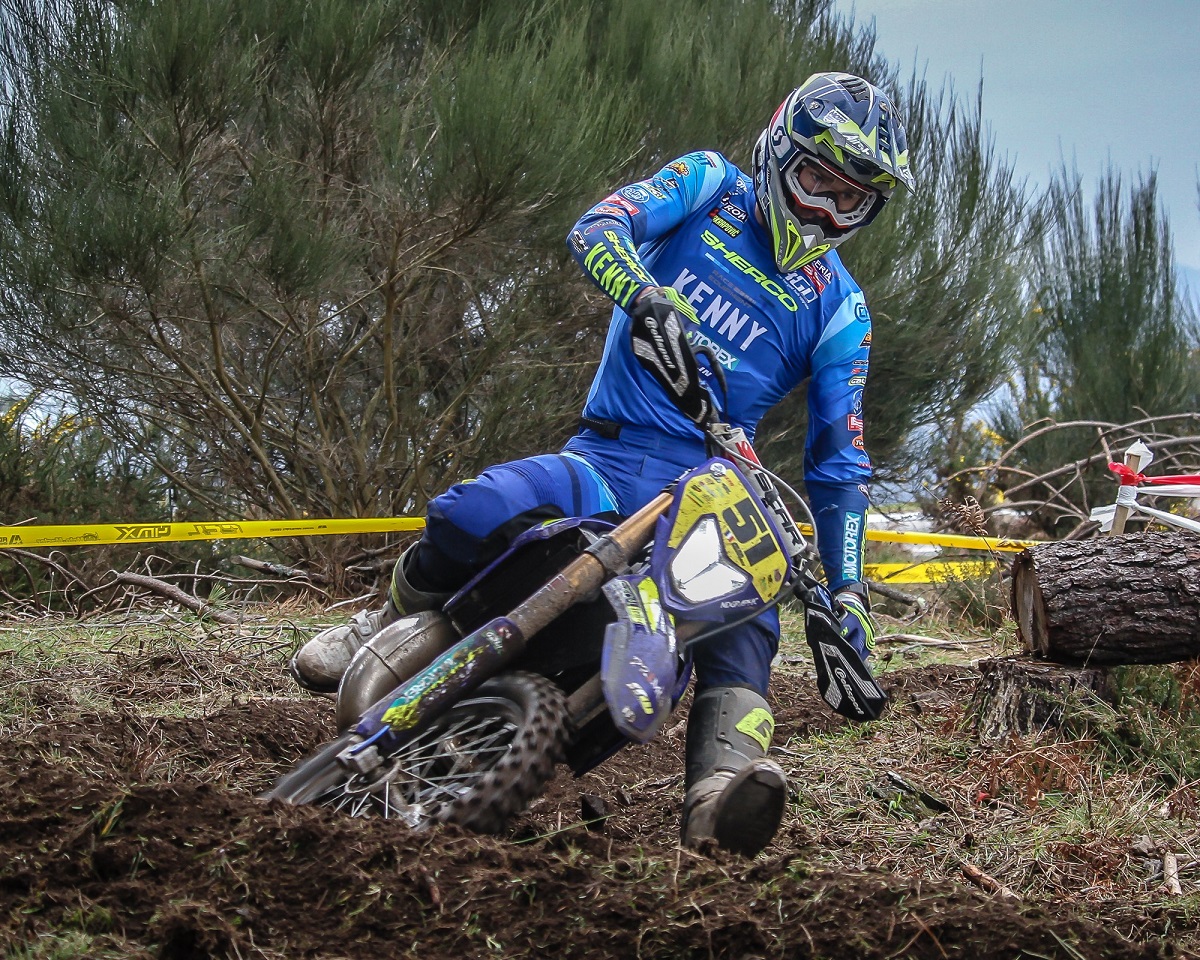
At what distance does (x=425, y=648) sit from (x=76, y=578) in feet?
14.3

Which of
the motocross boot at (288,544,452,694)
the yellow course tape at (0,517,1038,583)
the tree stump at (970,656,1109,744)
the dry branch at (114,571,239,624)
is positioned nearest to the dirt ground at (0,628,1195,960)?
the motocross boot at (288,544,452,694)

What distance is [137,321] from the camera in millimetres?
7164

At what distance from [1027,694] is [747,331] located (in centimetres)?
155

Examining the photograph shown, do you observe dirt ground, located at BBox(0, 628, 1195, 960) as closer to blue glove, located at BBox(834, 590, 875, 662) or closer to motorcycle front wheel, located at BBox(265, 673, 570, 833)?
motorcycle front wheel, located at BBox(265, 673, 570, 833)

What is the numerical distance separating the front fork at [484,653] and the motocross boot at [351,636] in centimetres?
46

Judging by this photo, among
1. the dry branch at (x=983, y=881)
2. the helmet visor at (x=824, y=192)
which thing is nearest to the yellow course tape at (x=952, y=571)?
the helmet visor at (x=824, y=192)

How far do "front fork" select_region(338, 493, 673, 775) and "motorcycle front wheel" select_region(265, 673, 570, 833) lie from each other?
3cm

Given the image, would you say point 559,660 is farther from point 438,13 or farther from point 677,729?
point 438,13

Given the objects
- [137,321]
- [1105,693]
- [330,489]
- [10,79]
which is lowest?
[330,489]

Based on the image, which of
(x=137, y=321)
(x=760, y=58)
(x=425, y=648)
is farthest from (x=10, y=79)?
(x=425, y=648)

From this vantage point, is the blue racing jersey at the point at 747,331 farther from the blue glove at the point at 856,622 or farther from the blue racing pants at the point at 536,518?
the blue racing pants at the point at 536,518

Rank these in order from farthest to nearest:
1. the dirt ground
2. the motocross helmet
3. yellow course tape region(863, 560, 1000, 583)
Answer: yellow course tape region(863, 560, 1000, 583)
the motocross helmet
the dirt ground

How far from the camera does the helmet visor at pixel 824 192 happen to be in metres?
3.19

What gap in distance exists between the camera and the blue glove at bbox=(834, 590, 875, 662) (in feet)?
9.82
